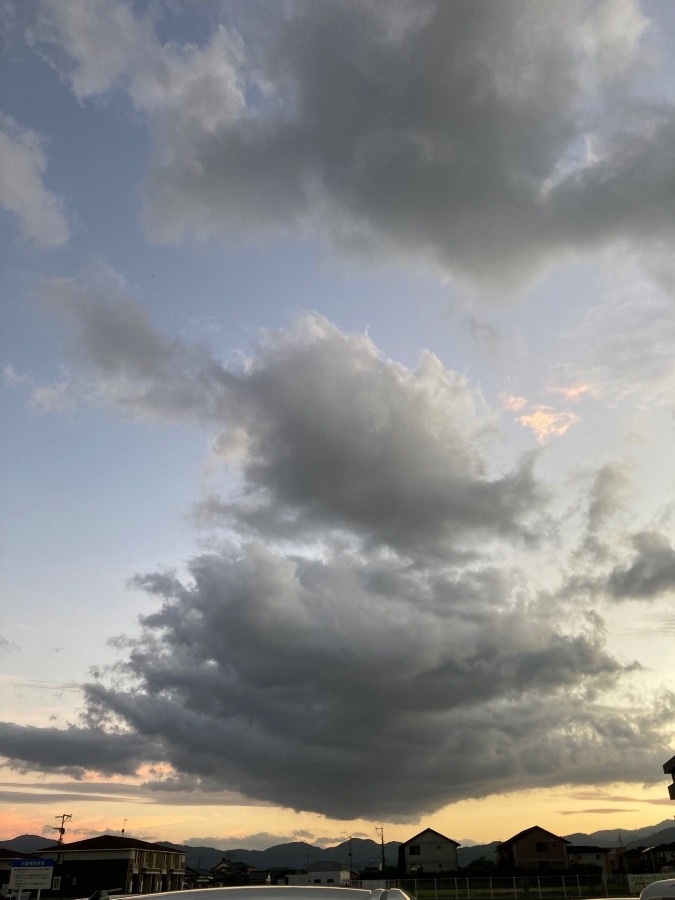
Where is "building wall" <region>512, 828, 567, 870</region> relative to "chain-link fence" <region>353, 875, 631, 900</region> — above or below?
above

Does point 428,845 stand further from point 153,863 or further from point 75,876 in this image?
point 75,876

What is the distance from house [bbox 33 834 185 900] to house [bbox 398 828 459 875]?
37647 mm

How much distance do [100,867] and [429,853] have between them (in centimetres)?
5018

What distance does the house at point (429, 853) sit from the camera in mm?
110375

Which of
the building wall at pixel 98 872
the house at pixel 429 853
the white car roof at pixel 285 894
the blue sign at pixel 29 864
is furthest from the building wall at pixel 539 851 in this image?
the white car roof at pixel 285 894

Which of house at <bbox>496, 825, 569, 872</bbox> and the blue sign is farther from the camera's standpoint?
house at <bbox>496, 825, 569, 872</bbox>

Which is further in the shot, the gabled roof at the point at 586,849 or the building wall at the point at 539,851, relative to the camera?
the gabled roof at the point at 586,849

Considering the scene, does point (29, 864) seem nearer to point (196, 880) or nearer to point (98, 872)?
point (98, 872)

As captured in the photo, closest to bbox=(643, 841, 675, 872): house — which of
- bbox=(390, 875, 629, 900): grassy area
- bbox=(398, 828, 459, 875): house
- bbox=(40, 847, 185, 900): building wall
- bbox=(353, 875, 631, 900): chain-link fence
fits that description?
bbox=(398, 828, 459, 875): house

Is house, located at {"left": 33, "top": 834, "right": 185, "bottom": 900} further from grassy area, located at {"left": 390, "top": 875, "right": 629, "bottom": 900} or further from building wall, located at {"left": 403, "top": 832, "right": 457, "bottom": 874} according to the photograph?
building wall, located at {"left": 403, "top": 832, "right": 457, "bottom": 874}

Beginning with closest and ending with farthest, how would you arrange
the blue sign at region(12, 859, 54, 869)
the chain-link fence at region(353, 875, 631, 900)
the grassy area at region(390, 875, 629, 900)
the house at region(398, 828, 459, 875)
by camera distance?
the blue sign at region(12, 859, 54, 869)
the chain-link fence at region(353, 875, 631, 900)
the grassy area at region(390, 875, 629, 900)
the house at region(398, 828, 459, 875)

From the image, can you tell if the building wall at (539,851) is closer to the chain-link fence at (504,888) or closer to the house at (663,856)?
the house at (663,856)

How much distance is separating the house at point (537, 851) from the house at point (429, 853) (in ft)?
28.2

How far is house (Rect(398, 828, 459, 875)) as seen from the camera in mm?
110375
